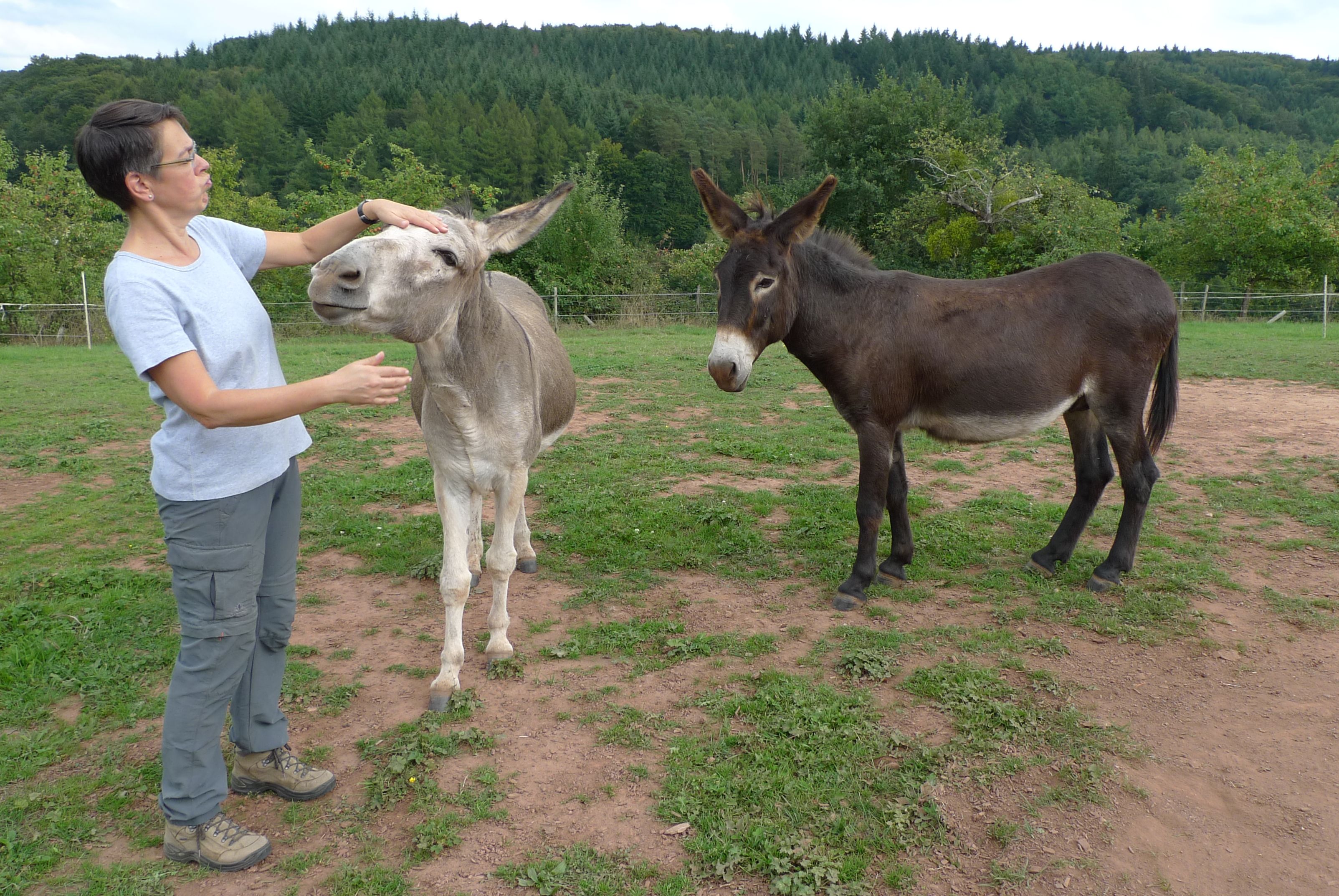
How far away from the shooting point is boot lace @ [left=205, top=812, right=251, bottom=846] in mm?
2691

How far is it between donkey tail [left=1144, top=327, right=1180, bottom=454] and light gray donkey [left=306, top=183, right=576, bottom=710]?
4229 mm

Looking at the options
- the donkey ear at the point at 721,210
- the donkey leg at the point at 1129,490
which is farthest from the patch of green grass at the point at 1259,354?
the donkey ear at the point at 721,210

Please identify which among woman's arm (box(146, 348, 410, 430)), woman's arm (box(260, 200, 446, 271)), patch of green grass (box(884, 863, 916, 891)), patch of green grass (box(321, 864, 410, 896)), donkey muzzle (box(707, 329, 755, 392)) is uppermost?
woman's arm (box(260, 200, 446, 271))

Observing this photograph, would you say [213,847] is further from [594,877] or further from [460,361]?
[460,361]

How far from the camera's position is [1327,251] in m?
29.9

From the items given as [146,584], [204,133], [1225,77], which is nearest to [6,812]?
[146,584]

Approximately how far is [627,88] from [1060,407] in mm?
115941

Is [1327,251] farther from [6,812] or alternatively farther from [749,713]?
[6,812]

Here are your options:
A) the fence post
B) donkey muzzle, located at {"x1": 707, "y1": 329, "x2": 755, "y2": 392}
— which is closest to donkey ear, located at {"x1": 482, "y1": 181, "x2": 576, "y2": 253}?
donkey muzzle, located at {"x1": 707, "y1": 329, "x2": 755, "y2": 392}

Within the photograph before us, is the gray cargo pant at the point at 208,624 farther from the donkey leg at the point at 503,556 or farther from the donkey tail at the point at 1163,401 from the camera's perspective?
the donkey tail at the point at 1163,401

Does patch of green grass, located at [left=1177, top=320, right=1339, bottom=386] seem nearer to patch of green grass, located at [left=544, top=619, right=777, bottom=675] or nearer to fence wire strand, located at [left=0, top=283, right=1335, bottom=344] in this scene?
fence wire strand, located at [left=0, top=283, right=1335, bottom=344]

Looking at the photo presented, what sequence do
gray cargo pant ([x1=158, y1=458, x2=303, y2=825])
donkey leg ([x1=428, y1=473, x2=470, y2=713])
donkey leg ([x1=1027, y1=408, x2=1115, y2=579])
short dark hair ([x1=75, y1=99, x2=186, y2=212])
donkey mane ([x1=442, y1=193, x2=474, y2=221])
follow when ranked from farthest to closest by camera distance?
donkey leg ([x1=1027, y1=408, x2=1115, y2=579])
donkey leg ([x1=428, y1=473, x2=470, y2=713])
donkey mane ([x1=442, y1=193, x2=474, y2=221])
gray cargo pant ([x1=158, y1=458, x2=303, y2=825])
short dark hair ([x1=75, y1=99, x2=186, y2=212])

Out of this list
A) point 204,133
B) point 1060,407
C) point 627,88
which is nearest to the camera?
point 1060,407

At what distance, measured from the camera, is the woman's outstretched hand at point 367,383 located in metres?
2.26
